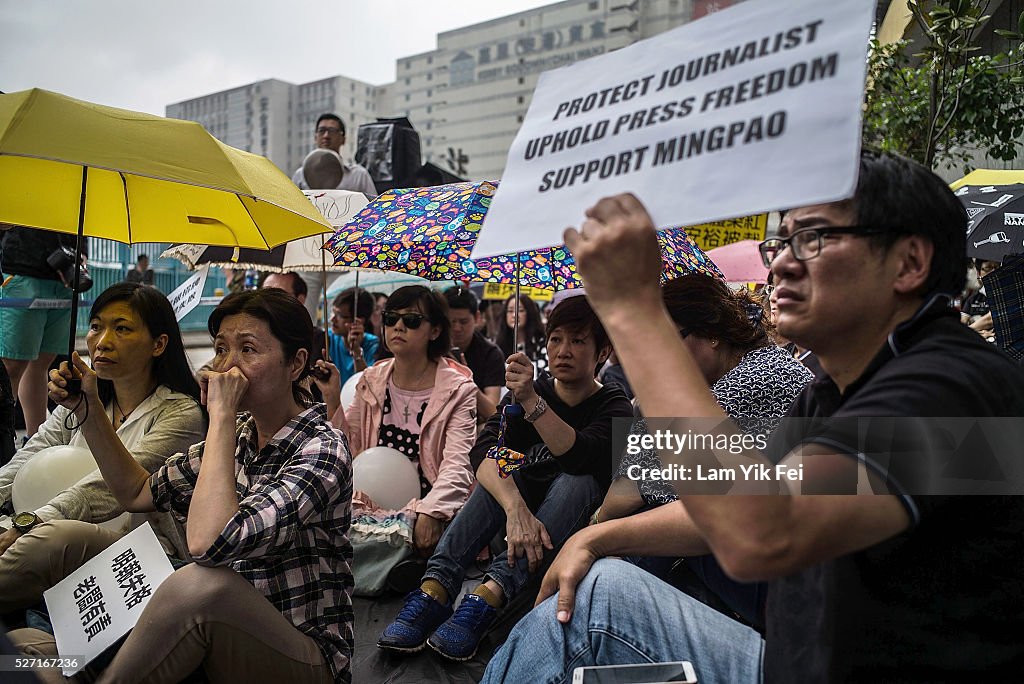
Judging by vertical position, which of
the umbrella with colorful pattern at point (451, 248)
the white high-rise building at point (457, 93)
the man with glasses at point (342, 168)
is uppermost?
the white high-rise building at point (457, 93)

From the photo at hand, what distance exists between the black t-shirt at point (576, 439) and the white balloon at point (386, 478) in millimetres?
784

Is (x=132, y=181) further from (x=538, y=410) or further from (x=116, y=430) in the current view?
(x=538, y=410)

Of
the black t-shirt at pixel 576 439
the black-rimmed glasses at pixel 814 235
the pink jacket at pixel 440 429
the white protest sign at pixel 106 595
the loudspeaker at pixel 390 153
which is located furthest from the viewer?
the loudspeaker at pixel 390 153

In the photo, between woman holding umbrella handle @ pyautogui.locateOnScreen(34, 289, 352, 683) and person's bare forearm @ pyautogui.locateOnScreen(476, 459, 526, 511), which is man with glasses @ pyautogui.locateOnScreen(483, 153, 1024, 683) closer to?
woman holding umbrella handle @ pyautogui.locateOnScreen(34, 289, 352, 683)

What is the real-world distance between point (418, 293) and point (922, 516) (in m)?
3.70

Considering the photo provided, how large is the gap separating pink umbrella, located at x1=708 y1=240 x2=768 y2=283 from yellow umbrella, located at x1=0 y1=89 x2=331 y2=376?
5.07 metres

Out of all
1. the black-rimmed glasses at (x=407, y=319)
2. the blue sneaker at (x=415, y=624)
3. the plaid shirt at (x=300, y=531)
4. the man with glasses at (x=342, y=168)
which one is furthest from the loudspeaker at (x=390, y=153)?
the plaid shirt at (x=300, y=531)

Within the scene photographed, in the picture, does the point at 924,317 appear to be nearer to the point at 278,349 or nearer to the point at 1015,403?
the point at 1015,403

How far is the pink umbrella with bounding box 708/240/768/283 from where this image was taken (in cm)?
762

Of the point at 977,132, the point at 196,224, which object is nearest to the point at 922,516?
the point at 196,224

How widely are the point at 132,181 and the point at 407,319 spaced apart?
1.61 meters

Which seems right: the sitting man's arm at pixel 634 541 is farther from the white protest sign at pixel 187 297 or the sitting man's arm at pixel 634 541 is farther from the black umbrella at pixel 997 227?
the black umbrella at pixel 997 227

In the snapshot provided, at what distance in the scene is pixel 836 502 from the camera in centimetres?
113

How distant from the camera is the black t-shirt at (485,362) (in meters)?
5.68
